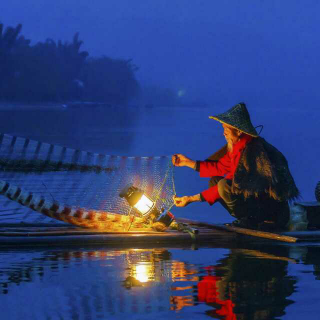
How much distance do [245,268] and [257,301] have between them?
54.7 inches

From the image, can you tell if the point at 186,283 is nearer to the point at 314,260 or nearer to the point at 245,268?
the point at 245,268

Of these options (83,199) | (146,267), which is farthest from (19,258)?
(83,199)

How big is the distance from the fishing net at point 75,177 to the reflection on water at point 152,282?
1.18 m

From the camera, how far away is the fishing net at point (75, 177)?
10969 millimetres

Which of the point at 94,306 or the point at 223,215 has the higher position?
the point at 223,215

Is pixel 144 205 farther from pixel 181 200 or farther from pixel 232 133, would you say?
pixel 232 133

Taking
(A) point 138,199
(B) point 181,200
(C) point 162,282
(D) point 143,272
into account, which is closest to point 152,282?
(C) point 162,282

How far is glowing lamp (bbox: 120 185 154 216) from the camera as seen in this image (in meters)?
10.3

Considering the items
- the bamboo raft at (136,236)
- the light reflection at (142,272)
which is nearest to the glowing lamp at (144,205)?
the bamboo raft at (136,236)

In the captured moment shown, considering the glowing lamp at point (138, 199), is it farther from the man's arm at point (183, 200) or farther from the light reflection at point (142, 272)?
the light reflection at point (142, 272)

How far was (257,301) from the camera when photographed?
302 inches

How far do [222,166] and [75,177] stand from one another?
3.38 m

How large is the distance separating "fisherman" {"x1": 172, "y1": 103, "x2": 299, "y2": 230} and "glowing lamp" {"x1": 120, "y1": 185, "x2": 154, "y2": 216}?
419 millimetres

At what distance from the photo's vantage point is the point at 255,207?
10391 mm
